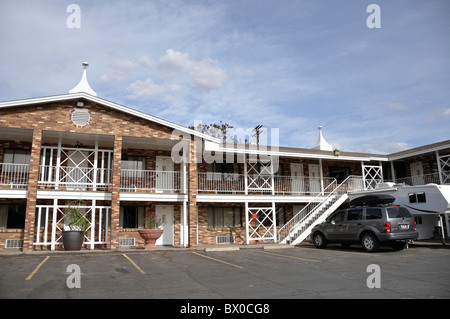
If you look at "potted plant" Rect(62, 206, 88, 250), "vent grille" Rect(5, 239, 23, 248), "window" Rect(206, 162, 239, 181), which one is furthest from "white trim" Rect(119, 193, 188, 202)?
"vent grille" Rect(5, 239, 23, 248)

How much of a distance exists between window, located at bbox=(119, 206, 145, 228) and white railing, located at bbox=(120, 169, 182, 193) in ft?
3.31

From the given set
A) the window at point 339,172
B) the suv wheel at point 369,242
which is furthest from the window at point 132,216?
the window at point 339,172

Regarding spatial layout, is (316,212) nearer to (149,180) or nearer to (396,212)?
(396,212)

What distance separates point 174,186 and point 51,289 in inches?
452

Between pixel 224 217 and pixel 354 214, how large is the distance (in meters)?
7.45

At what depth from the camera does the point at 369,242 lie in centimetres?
1346

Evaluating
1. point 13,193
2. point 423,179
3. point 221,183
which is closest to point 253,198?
point 221,183

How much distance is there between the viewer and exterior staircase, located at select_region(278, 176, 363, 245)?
17587 millimetres

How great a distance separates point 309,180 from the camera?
69.3 ft

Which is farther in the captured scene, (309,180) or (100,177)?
(309,180)

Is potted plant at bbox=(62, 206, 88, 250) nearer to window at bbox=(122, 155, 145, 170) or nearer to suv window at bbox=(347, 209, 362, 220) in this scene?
window at bbox=(122, 155, 145, 170)

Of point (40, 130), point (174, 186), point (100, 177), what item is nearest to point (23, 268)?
point (40, 130)

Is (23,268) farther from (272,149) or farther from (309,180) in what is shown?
(309,180)
